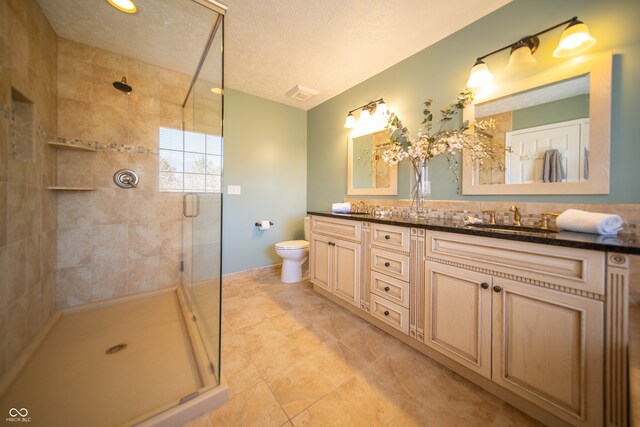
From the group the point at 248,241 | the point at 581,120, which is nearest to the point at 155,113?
the point at 248,241

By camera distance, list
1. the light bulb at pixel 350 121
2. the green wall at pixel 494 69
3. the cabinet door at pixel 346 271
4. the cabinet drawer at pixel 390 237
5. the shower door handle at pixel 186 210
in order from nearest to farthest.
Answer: the green wall at pixel 494 69
the cabinet drawer at pixel 390 237
the cabinet door at pixel 346 271
the shower door handle at pixel 186 210
the light bulb at pixel 350 121

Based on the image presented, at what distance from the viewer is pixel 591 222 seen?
0.99 meters

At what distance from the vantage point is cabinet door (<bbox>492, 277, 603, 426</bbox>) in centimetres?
83

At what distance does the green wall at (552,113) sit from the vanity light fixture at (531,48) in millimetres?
260

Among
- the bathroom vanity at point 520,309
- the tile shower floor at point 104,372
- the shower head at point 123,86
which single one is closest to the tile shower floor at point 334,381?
the bathroom vanity at point 520,309

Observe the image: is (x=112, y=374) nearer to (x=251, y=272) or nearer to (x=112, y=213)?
(x=112, y=213)

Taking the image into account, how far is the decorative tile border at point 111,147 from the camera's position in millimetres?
1900

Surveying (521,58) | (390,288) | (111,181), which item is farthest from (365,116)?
(111,181)

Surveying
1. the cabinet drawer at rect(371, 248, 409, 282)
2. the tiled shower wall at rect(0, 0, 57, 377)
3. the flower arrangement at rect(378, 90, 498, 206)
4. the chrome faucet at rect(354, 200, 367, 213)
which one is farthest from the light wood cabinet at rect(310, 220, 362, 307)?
the tiled shower wall at rect(0, 0, 57, 377)

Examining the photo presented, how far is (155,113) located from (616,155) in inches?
137

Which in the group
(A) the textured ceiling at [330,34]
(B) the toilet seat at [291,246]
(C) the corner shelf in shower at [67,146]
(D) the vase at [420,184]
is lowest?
(B) the toilet seat at [291,246]

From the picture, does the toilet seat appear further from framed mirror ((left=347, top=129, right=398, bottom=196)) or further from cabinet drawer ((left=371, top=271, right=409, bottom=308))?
cabinet drawer ((left=371, top=271, right=409, bottom=308))

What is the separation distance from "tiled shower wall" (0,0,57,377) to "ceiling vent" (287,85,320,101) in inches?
78.3

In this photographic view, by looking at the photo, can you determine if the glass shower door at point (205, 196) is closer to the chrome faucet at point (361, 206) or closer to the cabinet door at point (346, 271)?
the cabinet door at point (346, 271)
